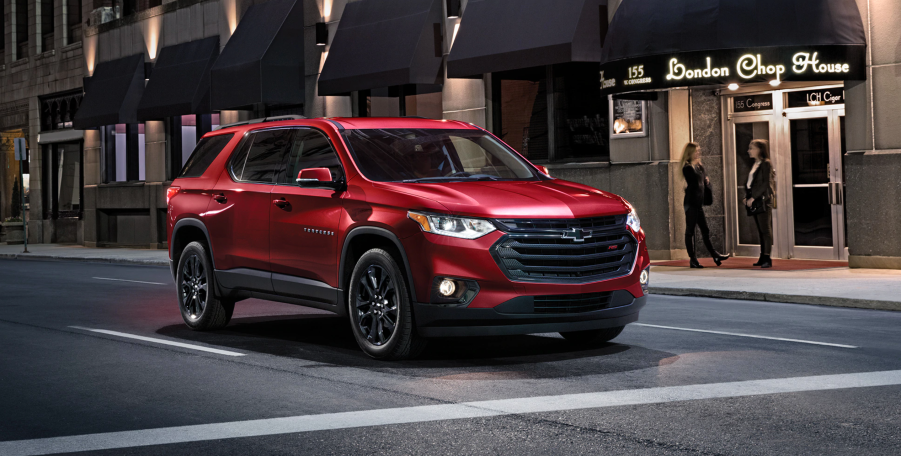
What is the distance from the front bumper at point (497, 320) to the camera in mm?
7953

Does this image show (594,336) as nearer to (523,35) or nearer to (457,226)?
(457,226)

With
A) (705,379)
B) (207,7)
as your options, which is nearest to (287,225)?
(705,379)

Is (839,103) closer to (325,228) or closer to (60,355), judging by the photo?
(325,228)

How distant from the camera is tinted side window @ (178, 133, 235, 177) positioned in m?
10.9

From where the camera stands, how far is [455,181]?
28.8 feet

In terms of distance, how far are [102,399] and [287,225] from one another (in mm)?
2513

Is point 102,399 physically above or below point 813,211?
below

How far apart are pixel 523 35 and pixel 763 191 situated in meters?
5.67

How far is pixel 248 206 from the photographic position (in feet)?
32.6

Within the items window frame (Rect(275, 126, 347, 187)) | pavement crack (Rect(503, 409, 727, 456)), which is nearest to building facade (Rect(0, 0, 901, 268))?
window frame (Rect(275, 126, 347, 187))

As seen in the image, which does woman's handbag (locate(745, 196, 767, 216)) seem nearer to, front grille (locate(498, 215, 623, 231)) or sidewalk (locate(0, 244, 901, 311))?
sidewalk (locate(0, 244, 901, 311))

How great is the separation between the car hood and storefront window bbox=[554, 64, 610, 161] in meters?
12.2

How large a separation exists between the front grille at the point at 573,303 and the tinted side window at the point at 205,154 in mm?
4137

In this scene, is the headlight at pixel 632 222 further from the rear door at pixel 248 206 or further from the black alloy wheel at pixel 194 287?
the black alloy wheel at pixel 194 287
